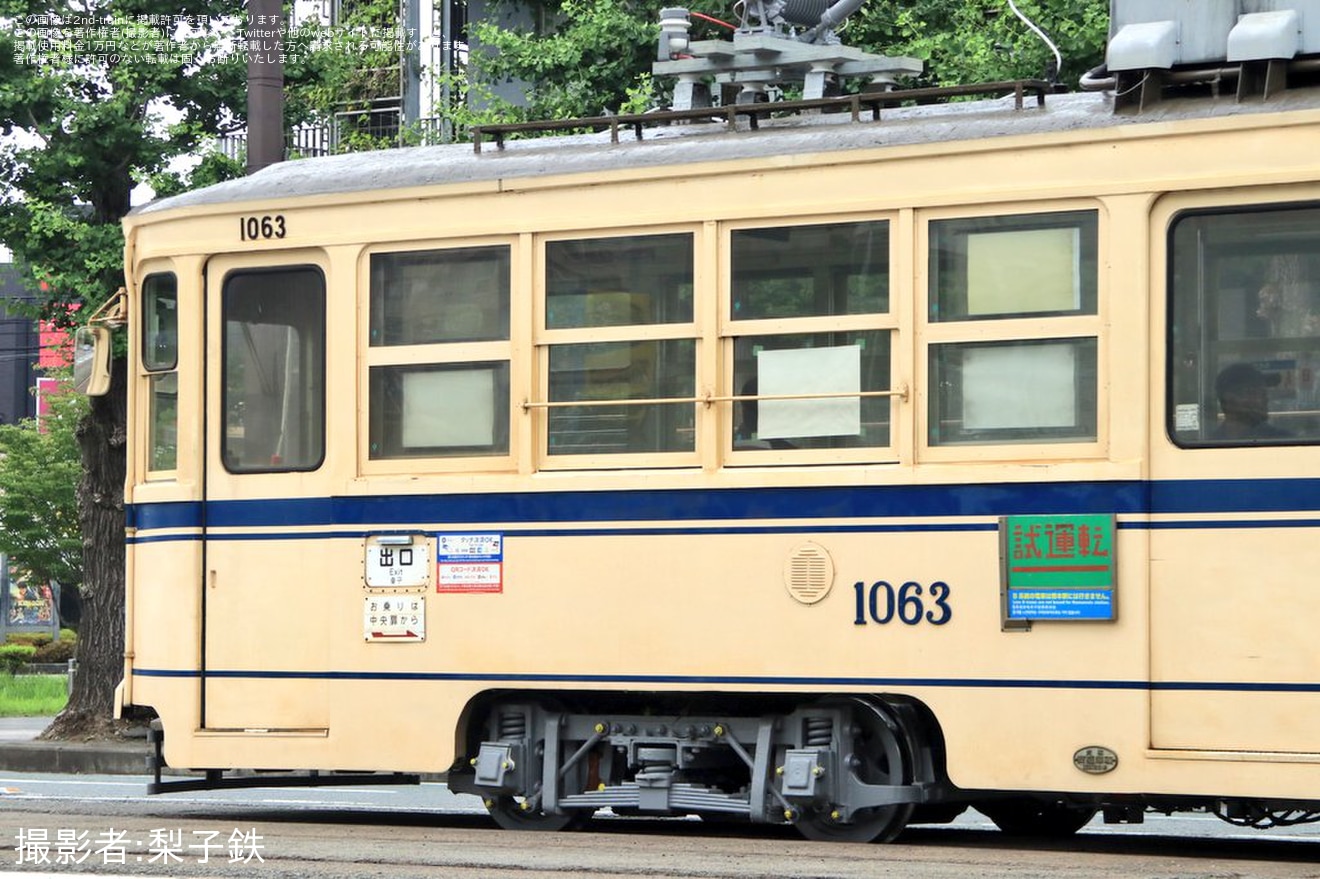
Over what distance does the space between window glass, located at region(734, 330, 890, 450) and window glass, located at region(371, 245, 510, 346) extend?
1.21m

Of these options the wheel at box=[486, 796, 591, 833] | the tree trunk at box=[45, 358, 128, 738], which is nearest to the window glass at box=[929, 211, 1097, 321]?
the wheel at box=[486, 796, 591, 833]

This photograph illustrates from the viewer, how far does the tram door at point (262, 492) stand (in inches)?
384

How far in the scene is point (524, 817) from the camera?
956cm

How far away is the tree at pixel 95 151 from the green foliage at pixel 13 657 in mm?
18856

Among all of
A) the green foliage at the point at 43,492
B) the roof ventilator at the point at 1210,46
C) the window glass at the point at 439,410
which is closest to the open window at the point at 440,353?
the window glass at the point at 439,410

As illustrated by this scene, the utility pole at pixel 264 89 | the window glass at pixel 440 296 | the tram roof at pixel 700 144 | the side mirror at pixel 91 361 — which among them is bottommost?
the side mirror at pixel 91 361

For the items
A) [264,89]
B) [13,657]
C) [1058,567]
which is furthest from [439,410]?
[13,657]

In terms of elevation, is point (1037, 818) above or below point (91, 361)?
below

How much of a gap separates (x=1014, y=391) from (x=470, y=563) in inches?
101

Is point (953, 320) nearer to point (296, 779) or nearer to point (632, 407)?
point (632, 407)

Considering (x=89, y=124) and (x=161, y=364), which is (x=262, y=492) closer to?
(x=161, y=364)

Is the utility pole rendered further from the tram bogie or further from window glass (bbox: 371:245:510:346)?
the tram bogie

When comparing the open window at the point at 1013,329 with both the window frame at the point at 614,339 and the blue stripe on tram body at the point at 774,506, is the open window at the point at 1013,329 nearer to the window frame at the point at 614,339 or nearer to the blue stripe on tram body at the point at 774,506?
the blue stripe on tram body at the point at 774,506

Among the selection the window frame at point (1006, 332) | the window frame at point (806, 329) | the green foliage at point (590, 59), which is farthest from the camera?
the green foliage at point (590, 59)
